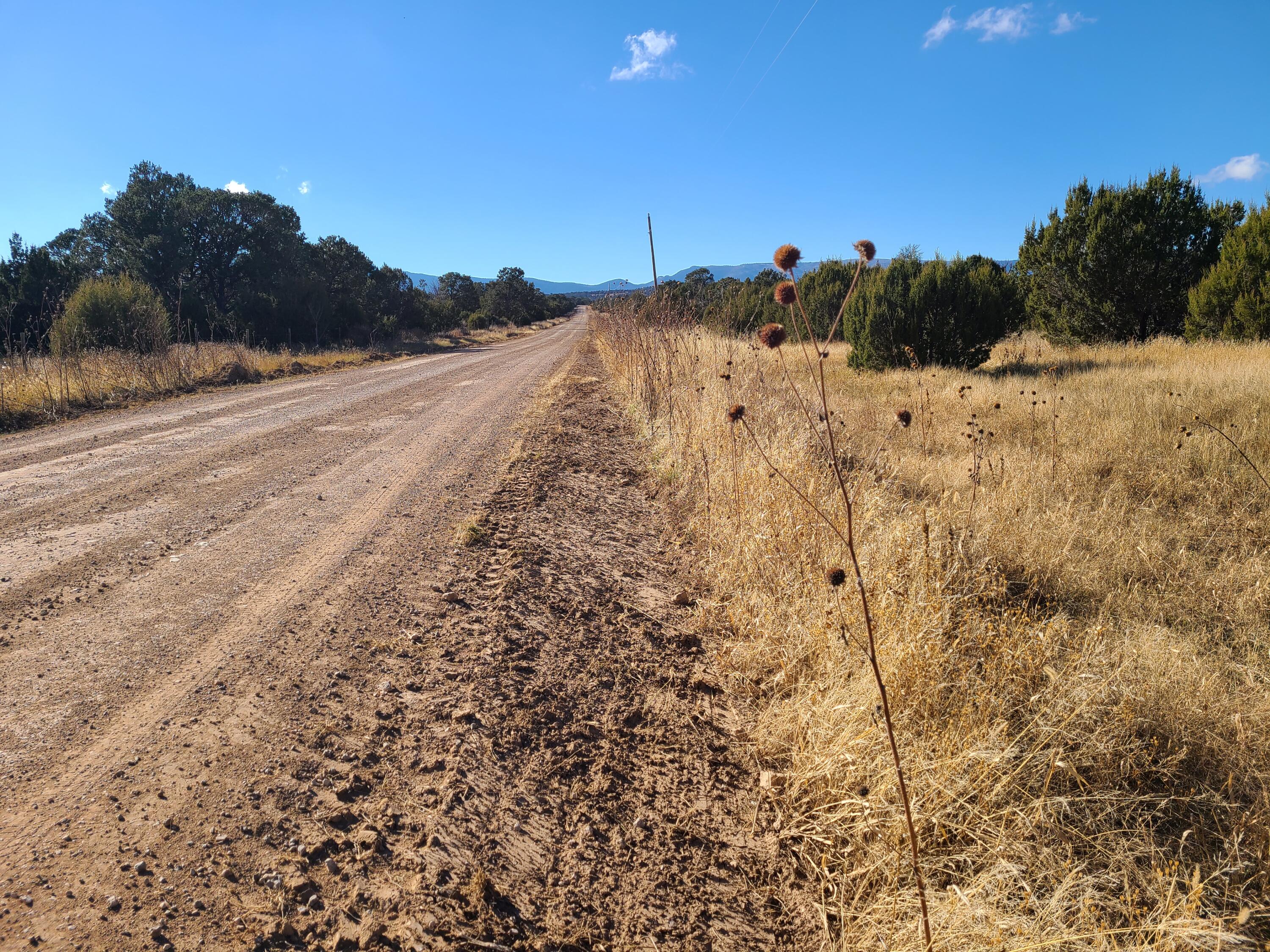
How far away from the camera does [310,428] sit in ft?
26.3

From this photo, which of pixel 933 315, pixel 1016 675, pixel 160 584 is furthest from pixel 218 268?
pixel 1016 675

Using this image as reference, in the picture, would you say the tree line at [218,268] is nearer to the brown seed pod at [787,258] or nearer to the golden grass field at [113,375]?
the golden grass field at [113,375]

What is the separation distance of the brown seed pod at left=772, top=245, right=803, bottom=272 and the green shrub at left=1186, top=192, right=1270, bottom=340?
14.3m

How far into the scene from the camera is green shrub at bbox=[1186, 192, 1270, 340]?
11.6m

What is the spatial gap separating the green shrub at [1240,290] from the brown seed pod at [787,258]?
14.3 m

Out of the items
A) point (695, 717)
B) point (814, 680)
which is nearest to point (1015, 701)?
point (814, 680)

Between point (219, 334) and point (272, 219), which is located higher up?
point (272, 219)

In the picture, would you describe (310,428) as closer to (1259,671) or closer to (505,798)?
(505,798)

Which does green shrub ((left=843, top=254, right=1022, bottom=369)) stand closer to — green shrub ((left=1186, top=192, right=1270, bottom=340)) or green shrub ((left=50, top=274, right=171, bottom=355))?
green shrub ((left=1186, top=192, right=1270, bottom=340))

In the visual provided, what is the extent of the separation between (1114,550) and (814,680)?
2.81m

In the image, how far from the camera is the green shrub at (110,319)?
1343 centimetres

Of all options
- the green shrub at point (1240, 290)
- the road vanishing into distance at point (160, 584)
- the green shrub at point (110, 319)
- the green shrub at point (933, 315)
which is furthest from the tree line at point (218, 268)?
the green shrub at point (1240, 290)

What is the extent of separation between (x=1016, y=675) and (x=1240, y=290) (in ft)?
46.4

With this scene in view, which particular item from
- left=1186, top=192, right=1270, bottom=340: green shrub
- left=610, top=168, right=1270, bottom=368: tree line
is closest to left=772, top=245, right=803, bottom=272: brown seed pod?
left=610, top=168, right=1270, bottom=368: tree line
